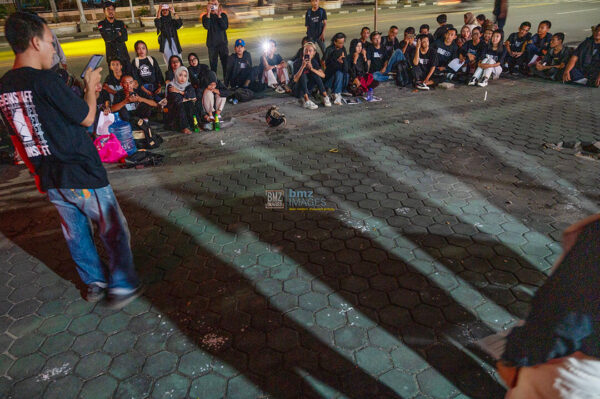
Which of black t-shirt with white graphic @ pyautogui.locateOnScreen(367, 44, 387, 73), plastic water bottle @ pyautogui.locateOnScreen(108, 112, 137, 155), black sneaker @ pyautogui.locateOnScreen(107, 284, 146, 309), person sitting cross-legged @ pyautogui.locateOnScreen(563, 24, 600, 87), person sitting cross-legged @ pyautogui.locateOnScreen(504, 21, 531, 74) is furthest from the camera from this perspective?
person sitting cross-legged @ pyautogui.locateOnScreen(504, 21, 531, 74)

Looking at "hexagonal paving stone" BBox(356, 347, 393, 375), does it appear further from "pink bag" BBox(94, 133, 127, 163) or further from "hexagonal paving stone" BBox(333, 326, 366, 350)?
"pink bag" BBox(94, 133, 127, 163)

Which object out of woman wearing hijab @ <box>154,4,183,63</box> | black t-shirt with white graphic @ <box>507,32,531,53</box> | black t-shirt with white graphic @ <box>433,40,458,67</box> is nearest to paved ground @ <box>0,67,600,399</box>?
black t-shirt with white graphic @ <box>433,40,458,67</box>

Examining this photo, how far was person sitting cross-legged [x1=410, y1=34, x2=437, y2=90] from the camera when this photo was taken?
31.8ft

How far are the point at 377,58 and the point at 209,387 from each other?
9.97 m

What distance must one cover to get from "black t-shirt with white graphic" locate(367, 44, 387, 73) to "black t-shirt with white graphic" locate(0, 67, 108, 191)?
8.94 metres

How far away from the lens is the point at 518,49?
35.3 feet

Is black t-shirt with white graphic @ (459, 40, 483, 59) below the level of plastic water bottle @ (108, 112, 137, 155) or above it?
above

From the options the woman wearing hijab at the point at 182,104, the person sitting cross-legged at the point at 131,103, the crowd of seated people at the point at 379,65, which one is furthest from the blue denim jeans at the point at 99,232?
the crowd of seated people at the point at 379,65

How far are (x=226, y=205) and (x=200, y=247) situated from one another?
0.93m

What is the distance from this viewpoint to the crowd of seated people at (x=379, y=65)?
8336mm

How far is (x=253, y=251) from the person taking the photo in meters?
3.94

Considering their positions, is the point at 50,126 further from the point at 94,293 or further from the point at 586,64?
the point at 586,64

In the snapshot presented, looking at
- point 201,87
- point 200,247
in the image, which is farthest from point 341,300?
point 201,87

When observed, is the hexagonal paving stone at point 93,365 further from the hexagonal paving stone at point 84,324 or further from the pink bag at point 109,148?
the pink bag at point 109,148
